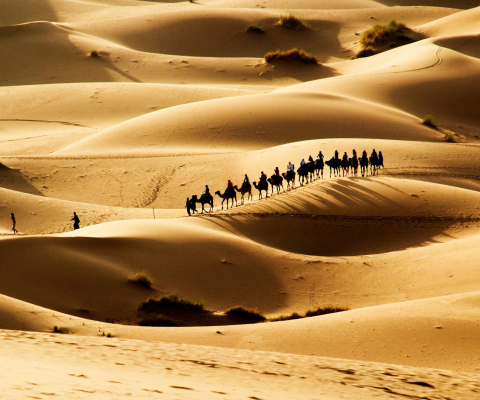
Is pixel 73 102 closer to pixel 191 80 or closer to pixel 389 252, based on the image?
pixel 191 80

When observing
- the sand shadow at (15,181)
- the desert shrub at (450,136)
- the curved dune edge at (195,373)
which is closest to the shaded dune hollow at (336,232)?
the curved dune edge at (195,373)

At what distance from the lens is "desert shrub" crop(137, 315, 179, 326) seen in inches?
580

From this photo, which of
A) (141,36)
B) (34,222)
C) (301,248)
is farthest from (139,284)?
(141,36)

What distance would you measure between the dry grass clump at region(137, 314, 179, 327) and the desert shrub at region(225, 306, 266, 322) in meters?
1.56

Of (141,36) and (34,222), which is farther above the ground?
(141,36)

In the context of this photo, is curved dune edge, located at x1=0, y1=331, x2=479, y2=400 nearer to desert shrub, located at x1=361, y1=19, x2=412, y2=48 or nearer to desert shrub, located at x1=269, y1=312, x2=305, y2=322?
desert shrub, located at x1=269, y1=312, x2=305, y2=322

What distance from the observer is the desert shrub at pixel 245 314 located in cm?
1577

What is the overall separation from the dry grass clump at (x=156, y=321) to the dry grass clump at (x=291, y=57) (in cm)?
4444

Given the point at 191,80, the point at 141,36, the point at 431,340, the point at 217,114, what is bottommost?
the point at 431,340

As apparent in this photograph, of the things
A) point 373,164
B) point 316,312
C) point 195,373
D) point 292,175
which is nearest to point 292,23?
point 373,164

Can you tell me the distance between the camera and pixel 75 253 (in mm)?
17188

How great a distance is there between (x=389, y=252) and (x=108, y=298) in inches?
363

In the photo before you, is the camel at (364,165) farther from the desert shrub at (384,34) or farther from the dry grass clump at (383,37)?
the desert shrub at (384,34)

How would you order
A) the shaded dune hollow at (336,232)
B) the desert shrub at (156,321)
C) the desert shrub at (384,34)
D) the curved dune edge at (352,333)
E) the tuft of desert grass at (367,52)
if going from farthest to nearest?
the desert shrub at (384,34)
the tuft of desert grass at (367,52)
the shaded dune hollow at (336,232)
the desert shrub at (156,321)
the curved dune edge at (352,333)
